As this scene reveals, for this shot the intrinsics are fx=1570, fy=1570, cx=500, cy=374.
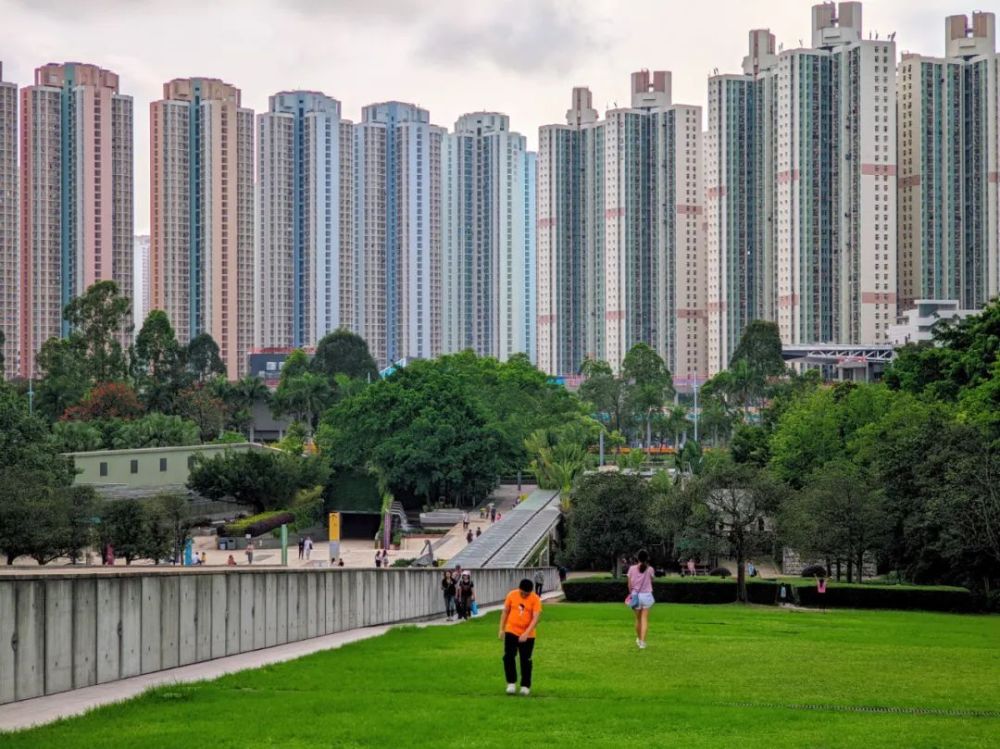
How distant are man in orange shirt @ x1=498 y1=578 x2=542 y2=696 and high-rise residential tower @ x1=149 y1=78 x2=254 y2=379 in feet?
468

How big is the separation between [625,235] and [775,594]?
11905cm

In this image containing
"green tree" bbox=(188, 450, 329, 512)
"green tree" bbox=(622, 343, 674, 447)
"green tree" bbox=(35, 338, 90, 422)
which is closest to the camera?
"green tree" bbox=(188, 450, 329, 512)

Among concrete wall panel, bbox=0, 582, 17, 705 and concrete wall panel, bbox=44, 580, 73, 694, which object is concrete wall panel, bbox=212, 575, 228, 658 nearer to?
concrete wall panel, bbox=44, 580, 73, 694

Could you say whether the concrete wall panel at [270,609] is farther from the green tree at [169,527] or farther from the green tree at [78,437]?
the green tree at [78,437]

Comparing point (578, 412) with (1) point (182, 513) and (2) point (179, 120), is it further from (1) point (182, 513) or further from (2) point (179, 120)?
(2) point (179, 120)

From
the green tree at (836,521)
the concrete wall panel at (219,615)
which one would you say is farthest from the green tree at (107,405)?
the concrete wall panel at (219,615)

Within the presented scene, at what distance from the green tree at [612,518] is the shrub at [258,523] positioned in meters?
23.2

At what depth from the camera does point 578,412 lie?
351 feet

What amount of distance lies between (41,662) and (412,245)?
161771 millimetres

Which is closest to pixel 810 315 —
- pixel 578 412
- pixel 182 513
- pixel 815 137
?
pixel 815 137

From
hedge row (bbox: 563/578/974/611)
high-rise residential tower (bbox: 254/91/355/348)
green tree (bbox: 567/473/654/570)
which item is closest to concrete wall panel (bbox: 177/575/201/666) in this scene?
hedge row (bbox: 563/578/974/611)

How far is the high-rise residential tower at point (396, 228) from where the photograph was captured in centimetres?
17150

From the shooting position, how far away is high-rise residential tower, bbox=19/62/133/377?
144250 mm

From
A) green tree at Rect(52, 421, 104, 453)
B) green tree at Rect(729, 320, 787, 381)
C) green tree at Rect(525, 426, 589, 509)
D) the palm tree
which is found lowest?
green tree at Rect(525, 426, 589, 509)
